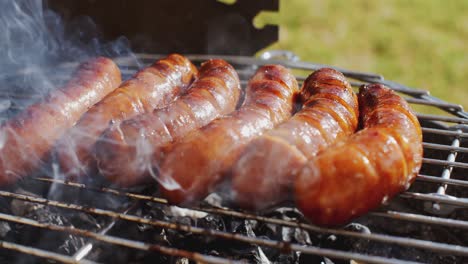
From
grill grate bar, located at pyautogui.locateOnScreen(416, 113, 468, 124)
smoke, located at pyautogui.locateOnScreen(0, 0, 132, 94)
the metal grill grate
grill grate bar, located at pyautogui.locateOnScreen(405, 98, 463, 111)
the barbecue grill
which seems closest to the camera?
the metal grill grate

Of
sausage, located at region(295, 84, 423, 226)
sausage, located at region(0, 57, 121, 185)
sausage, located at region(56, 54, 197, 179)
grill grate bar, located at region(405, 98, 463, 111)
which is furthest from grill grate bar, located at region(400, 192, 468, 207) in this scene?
sausage, located at region(0, 57, 121, 185)

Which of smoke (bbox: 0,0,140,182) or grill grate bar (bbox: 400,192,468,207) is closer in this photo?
grill grate bar (bbox: 400,192,468,207)

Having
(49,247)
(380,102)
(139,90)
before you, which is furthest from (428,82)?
(49,247)

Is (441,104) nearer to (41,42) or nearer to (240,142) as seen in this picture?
(240,142)

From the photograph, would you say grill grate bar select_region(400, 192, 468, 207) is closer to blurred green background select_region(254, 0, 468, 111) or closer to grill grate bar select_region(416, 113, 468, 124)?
grill grate bar select_region(416, 113, 468, 124)

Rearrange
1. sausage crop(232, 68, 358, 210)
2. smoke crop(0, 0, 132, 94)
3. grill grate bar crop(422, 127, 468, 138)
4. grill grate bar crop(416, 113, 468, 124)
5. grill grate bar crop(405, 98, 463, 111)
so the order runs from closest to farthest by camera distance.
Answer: sausage crop(232, 68, 358, 210) → grill grate bar crop(422, 127, 468, 138) → grill grate bar crop(416, 113, 468, 124) → grill grate bar crop(405, 98, 463, 111) → smoke crop(0, 0, 132, 94)

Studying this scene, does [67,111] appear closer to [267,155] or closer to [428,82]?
[267,155]
